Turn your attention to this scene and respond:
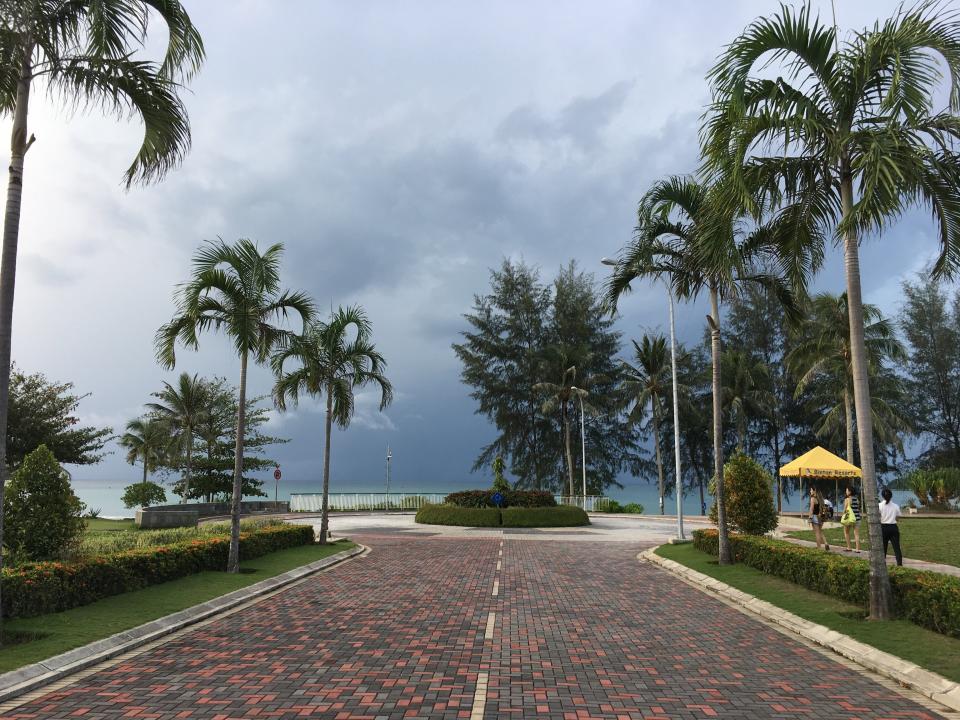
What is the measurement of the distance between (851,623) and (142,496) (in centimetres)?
4069

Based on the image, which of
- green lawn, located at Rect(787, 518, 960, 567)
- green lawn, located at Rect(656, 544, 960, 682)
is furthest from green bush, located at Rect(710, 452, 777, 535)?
green lawn, located at Rect(787, 518, 960, 567)

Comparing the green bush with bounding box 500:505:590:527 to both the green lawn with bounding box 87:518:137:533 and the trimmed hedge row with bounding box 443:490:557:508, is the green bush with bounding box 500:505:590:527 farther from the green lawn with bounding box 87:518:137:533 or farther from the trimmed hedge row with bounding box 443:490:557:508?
the green lawn with bounding box 87:518:137:533

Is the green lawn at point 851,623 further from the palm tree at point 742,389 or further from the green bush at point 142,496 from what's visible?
the green bush at point 142,496

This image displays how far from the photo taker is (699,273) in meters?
16.9

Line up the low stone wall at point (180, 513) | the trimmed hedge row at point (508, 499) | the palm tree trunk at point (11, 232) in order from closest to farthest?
1. the palm tree trunk at point (11, 232)
2. the low stone wall at point (180, 513)
3. the trimmed hedge row at point (508, 499)

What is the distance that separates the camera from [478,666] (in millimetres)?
7629

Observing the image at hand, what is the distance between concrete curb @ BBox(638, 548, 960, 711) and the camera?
268 inches

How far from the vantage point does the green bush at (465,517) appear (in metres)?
33.5

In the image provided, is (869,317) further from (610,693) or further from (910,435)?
(610,693)

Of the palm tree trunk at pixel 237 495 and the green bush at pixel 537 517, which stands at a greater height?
the palm tree trunk at pixel 237 495

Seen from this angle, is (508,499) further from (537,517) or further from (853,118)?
(853,118)

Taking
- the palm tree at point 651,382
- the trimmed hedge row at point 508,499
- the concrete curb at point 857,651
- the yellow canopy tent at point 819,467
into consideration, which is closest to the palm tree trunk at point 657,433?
the palm tree at point 651,382

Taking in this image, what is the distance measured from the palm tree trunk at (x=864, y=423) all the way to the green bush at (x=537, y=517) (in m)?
24.0

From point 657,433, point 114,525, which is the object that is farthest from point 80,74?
point 657,433
